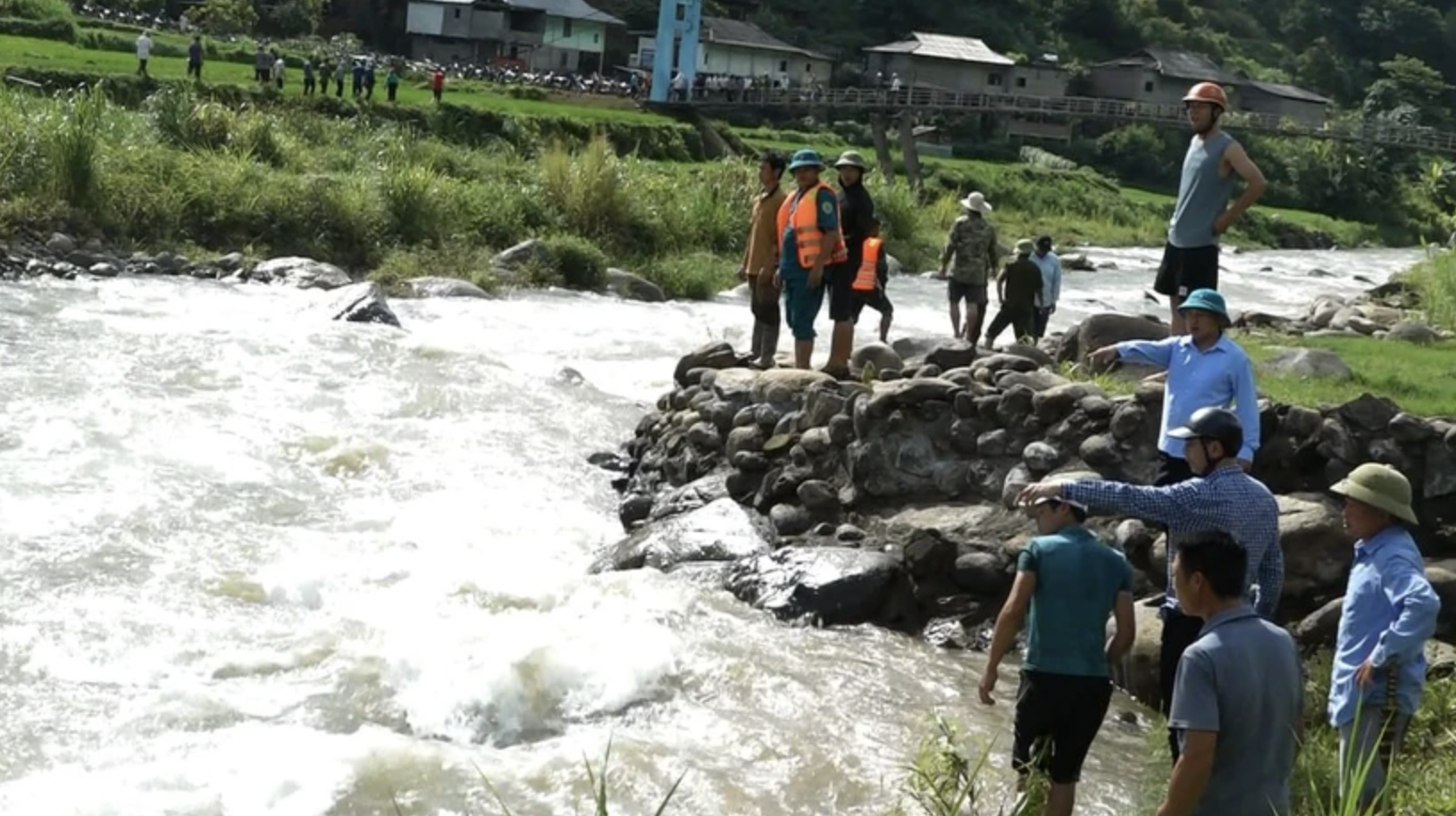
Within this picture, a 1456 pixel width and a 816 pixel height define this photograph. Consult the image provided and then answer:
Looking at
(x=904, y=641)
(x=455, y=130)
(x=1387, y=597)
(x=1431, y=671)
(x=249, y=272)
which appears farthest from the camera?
(x=455, y=130)

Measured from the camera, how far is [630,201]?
28.3 metres

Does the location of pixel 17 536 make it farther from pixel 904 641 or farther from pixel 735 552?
pixel 904 641

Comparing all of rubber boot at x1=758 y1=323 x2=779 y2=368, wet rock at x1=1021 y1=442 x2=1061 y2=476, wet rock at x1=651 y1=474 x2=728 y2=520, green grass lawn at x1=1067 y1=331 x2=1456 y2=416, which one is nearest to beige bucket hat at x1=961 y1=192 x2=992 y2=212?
green grass lawn at x1=1067 y1=331 x2=1456 y2=416

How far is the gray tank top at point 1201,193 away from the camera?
9.32 m

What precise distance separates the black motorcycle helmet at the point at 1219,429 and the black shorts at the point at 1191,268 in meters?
3.32

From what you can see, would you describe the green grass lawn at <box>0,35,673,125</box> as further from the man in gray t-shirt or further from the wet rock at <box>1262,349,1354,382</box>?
the man in gray t-shirt

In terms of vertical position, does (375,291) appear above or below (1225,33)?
below

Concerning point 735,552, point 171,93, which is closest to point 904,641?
point 735,552

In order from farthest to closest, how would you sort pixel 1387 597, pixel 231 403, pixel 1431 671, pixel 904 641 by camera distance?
1. pixel 231 403
2. pixel 904 641
3. pixel 1431 671
4. pixel 1387 597

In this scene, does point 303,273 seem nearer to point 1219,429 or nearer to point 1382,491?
point 1219,429

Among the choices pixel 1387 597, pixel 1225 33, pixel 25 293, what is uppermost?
pixel 1225 33

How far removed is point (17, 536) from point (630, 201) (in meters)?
18.6

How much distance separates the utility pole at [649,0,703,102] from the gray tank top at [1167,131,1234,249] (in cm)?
4686

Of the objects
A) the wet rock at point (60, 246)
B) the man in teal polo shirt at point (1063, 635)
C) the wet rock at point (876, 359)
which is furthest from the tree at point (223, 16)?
the man in teal polo shirt at point (1063, 635)
